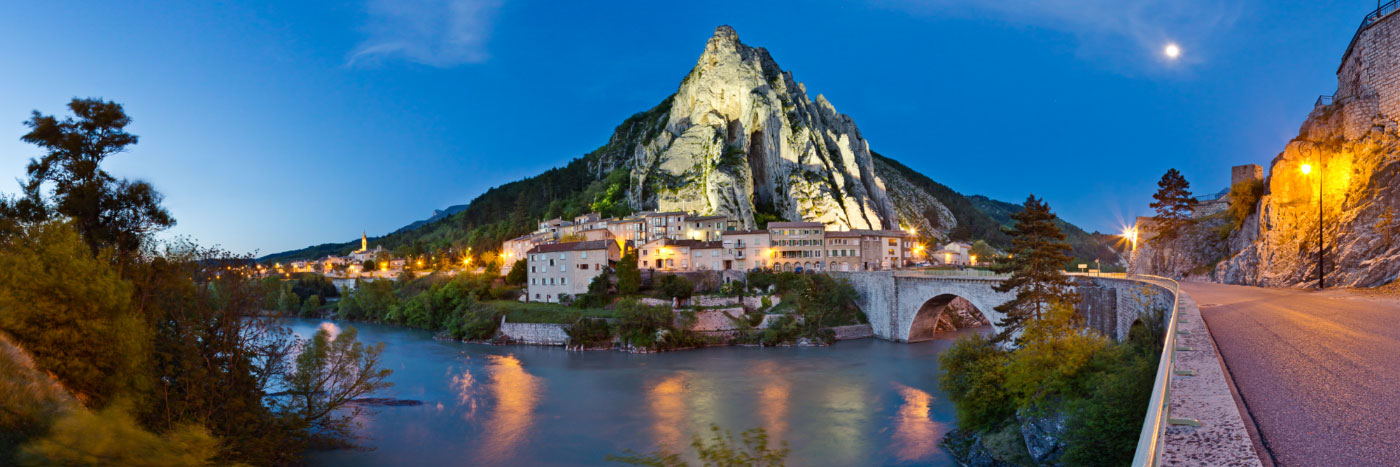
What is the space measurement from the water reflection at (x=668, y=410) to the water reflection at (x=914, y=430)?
5.79 meters

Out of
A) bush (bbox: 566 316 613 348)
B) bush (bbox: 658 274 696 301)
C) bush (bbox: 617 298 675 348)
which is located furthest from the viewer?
bush (bbox: 658 274 696 301)

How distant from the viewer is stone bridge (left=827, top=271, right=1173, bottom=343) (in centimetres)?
1514

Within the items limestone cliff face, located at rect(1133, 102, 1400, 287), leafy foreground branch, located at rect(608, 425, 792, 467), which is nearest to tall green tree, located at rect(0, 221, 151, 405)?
leafy foreground branch, located at rect(608, 425, 792, 467)

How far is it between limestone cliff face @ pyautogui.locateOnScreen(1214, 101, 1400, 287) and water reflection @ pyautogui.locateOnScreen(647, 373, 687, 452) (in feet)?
54.5

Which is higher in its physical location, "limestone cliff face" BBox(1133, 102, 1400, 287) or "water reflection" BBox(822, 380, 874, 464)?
"limestone cliff face" BBox(1133, 102, 1400, 287)

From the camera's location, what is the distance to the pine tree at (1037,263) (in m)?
19.5

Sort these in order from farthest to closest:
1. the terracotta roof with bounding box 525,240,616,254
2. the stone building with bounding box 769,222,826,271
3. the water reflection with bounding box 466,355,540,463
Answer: the stone building with bounding box 769,222,826,271 < the terracotta roof with bounding box 525,240,616,254 < the water reflection with bounding box 466,355,540,463

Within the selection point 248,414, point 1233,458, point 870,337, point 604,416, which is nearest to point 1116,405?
point 1233,458

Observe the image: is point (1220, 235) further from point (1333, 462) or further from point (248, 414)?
point (248, 414)

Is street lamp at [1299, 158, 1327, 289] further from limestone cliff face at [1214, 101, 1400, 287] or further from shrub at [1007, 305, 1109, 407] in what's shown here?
shrub at [1007, 305, 1109, 407]

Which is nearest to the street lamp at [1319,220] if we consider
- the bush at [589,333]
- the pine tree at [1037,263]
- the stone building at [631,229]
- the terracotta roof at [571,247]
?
the pine tree at [1037,263]

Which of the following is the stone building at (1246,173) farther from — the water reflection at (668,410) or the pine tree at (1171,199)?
the water reflection at (668,410)

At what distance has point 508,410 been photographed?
69.4 feet

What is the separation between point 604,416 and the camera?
805 inches
